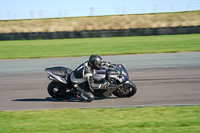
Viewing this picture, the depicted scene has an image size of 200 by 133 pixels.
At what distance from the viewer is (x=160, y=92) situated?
10062 millimetres

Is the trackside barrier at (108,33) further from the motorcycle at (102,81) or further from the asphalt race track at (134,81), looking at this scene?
the motorcycle at (102,81)

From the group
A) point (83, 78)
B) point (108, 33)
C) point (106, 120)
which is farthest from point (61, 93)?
point (108, 33)

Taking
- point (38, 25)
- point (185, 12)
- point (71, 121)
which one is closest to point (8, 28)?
point (38, 25)

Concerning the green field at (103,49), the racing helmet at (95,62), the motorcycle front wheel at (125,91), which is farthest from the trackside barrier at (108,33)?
the racing helmet at (95,62)

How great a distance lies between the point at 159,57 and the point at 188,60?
168cm

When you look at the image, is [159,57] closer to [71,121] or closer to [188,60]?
[188,60]

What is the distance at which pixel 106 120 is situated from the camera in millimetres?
7035

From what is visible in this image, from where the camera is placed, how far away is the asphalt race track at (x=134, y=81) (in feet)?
29.6

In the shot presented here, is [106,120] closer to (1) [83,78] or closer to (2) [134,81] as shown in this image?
(1) [83,78]

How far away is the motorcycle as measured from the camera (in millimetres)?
9125

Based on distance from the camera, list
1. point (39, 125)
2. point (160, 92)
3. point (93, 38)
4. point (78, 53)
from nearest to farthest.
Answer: point (39, 125) → point (160, 92) → point (78, 53) → point (93, 38)

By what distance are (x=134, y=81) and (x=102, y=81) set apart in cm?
296

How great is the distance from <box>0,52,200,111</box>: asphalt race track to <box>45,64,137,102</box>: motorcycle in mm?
210

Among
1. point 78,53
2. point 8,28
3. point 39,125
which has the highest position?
point 8,28
